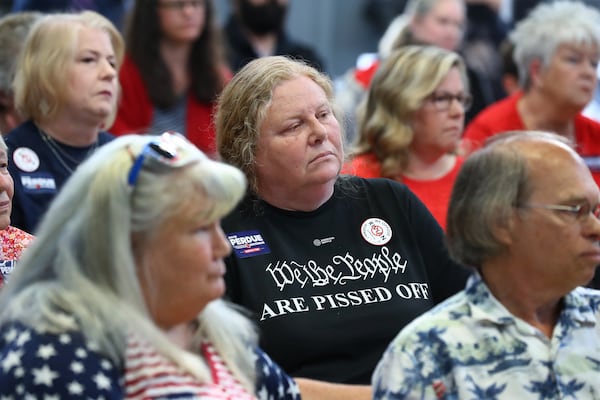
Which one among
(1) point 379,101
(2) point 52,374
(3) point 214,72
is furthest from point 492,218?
(3) point 214,72

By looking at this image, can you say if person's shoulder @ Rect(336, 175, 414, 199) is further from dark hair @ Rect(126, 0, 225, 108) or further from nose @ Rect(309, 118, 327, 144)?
dark hair @ Rect(126, 0, 225, 108)

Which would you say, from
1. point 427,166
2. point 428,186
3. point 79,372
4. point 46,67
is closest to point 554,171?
point 79,372

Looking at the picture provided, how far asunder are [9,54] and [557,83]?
2299mm

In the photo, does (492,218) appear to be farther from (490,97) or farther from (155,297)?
(490,97)

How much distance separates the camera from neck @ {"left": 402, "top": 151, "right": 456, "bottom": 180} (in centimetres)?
414

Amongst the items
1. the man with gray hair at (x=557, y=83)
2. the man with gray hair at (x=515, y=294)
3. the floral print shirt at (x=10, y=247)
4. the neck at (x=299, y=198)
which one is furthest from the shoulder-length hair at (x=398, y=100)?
the man with gray hair at (x=515, y=294)

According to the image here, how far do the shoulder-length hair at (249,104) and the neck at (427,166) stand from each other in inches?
45.9

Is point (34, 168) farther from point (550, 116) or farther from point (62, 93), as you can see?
point (550, 116)

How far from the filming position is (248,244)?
2.79m

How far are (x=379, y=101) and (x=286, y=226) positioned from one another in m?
1.45

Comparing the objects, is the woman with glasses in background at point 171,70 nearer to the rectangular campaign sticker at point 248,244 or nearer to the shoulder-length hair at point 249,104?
the shoulder-length hair at point 249,104

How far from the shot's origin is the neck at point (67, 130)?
3.84 meters

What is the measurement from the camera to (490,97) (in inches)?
239

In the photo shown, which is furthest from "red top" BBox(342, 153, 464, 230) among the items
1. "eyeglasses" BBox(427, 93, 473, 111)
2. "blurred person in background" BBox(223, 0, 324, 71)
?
"blurred person in background" BBox(223, 0, 324, 71)
